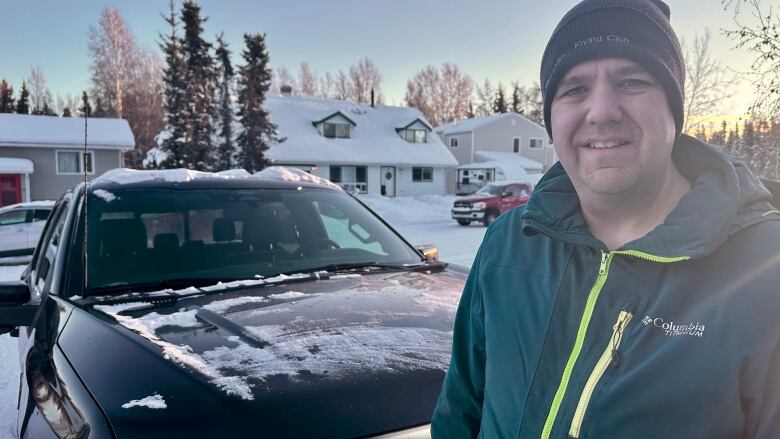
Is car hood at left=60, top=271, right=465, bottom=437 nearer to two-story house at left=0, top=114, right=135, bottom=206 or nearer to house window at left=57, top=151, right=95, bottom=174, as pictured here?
two-story house at left=0, top=114, right=135, bottom=206

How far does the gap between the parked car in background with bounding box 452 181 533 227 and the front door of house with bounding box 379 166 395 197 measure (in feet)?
48.1

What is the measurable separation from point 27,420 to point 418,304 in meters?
1.53

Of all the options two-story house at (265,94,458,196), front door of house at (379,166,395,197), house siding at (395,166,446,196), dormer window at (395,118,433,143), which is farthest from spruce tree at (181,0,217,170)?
dormer window at (395,118,433,143)

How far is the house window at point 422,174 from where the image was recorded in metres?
34.5

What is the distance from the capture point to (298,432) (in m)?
1.35

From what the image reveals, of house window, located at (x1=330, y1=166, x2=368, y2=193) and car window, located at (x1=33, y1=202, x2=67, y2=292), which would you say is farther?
house window, located at (x1=330, y1=166, x2=368, y2=193)

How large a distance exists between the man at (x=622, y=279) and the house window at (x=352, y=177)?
30.5 meters

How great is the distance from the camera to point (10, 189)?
869 inches

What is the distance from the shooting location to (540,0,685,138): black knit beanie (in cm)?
120

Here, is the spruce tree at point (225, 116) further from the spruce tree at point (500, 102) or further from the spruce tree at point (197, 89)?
the spruce tree at point (500, 102)

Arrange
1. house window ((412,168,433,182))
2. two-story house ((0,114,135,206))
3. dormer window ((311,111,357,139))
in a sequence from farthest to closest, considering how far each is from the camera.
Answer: house window ((412,168,433,182)) → dormer window ((311,111,357,139)) → two-story house ((0,114,135,206))

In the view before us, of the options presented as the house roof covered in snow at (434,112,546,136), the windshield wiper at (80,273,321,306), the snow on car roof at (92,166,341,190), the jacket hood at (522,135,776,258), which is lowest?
the windshield wiper at (80,273,321,306)

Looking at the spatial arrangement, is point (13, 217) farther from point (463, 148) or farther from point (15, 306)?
point (463, 148)

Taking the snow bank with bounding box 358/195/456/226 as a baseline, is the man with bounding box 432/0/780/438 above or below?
above
